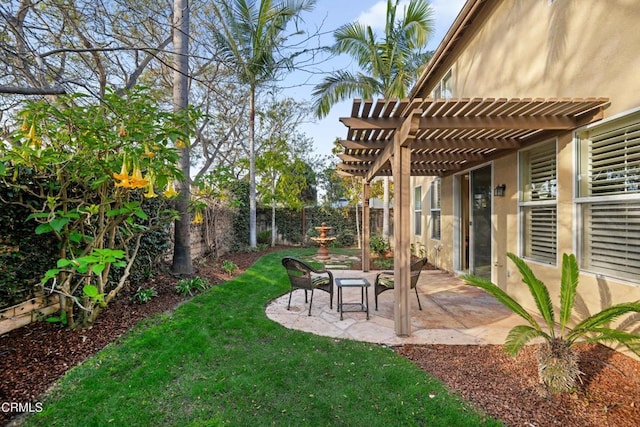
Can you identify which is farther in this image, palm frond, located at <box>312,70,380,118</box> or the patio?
palm frond, located at <box>312,70,380,118</box>

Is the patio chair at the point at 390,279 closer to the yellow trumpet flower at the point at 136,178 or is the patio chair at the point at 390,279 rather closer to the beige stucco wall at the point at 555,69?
the beige stucco wall at the point at 555,69

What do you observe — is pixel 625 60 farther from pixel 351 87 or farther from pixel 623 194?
pixel 351 87

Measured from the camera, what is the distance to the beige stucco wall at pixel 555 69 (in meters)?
3.08

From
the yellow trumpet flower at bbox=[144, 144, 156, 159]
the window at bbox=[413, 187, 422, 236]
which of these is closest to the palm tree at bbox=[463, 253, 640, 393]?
the yellow trumpet flower at bbox=[144, 144, 156, 159]

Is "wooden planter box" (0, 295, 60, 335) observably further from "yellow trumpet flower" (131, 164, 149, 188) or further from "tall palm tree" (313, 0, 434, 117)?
"tall palm tree" (313, 0, 434, 117)

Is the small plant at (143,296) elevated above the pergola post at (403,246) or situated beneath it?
situated beneath

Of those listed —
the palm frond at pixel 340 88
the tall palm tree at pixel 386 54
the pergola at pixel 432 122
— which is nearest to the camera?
the pergola at pixel 432 122

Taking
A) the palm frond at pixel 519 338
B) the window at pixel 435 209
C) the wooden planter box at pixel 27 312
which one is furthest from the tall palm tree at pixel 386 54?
the wooden planter box at pixel 27 312

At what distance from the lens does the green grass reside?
2234 mm

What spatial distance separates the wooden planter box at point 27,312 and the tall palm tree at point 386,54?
340 inches

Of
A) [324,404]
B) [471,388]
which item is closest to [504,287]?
[471,388]

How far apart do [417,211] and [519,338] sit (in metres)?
8.43

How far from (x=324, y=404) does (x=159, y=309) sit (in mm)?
3185

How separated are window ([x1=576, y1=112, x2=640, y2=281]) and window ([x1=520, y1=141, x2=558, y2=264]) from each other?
49 centimetres
